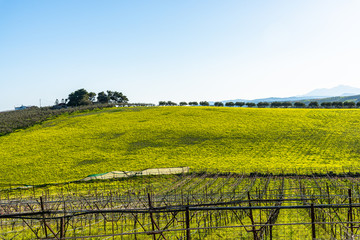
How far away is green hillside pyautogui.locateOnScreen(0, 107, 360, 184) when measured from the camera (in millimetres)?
41781

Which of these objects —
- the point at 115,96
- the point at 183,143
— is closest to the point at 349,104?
the point at 183,143

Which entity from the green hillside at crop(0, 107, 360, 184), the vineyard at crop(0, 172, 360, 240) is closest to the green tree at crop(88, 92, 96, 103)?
the green hillside at crop(0, 107, 360, 184)

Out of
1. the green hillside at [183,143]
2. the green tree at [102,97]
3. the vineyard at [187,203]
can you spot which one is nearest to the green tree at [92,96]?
the green tree at [102,97]

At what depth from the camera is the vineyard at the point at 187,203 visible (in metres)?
16.5

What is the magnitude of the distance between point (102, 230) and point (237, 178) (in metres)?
19.7

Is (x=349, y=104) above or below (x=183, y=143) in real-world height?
above

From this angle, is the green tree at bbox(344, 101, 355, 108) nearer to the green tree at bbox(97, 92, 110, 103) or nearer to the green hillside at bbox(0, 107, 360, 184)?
the green hillside at bbox(0, 107, 360, 184)

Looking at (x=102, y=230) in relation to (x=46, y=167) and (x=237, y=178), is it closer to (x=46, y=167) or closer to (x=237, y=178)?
(x=237, y=178)

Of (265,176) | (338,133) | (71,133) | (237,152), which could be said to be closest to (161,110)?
(71,133)

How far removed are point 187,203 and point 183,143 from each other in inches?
1397

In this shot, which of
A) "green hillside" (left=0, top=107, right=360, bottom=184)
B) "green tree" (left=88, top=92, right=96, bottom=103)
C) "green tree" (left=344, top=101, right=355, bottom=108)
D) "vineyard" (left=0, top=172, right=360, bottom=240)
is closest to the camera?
"vineyard" (left=0, top=172, right=360, bottom=240)

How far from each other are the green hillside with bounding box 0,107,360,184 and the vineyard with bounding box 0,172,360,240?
5686mm

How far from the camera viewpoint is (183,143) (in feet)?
173

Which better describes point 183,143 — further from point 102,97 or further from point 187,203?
point 102,97
